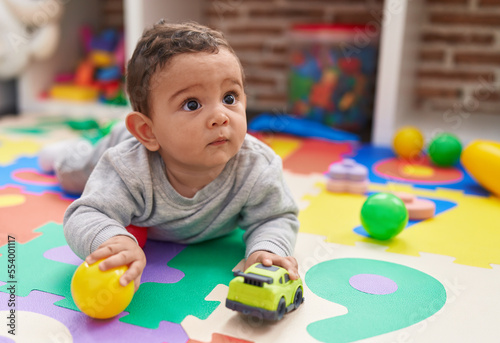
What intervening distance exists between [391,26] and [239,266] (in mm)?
922

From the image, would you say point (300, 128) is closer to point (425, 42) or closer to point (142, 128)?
point (425, 42)

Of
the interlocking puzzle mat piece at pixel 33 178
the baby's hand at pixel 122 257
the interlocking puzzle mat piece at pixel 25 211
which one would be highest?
the baby's hand at pixel 122 257

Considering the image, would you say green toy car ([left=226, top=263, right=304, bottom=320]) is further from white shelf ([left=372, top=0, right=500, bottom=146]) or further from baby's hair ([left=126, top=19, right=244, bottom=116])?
white shelf ([left=372, top=0, right=500, bottom=146])

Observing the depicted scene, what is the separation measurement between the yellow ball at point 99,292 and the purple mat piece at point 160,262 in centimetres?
11

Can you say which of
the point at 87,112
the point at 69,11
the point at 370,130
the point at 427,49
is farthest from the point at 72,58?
the point at 427,49

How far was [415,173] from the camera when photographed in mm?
1229

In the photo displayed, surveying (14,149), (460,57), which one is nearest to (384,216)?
(14,149)

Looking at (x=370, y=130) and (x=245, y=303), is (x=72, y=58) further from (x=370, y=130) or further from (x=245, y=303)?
(x=245, y=303)

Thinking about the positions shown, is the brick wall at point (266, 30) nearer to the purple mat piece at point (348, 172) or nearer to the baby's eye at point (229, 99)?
the purple mat piece at point (348, 172)

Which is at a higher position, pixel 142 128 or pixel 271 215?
pixel 142 128

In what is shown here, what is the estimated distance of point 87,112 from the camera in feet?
5.94

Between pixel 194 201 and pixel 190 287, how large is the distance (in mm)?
135

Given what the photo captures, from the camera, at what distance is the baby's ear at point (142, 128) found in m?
0.74

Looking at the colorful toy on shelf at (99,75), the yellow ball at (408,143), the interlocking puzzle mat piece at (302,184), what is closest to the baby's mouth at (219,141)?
the interlocking puzzle mat piece at (302,184)
